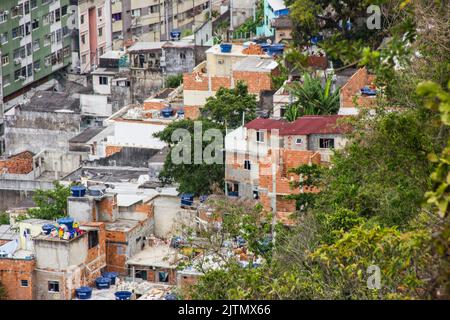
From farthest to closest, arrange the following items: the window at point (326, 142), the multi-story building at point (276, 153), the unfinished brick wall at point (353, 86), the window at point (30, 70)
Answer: the window at point (30, 70) → the unfinished brick wall at point (353, 86) → the window at point (326, 142) → the multi-story building at point (276, 153)

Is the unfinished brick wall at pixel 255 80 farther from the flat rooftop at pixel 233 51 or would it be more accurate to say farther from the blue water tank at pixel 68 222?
the blue water tank at pixel 68 222

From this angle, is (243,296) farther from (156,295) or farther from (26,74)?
(26,74)

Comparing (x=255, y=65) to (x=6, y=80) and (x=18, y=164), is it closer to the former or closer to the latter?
(x=18, y=164)

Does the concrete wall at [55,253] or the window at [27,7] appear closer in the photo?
the concrete wall at [55,253]

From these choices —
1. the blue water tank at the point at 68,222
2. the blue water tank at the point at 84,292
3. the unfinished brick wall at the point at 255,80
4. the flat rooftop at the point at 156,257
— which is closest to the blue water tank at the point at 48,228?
the blue water tank at the point at 68,222

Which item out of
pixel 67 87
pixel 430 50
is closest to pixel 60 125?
pixel 67 87

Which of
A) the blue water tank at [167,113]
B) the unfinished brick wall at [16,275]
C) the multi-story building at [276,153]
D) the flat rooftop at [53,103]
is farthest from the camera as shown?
the flat rooftop at [53,103]

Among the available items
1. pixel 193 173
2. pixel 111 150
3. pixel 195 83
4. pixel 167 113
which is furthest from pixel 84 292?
pixel 195 83
